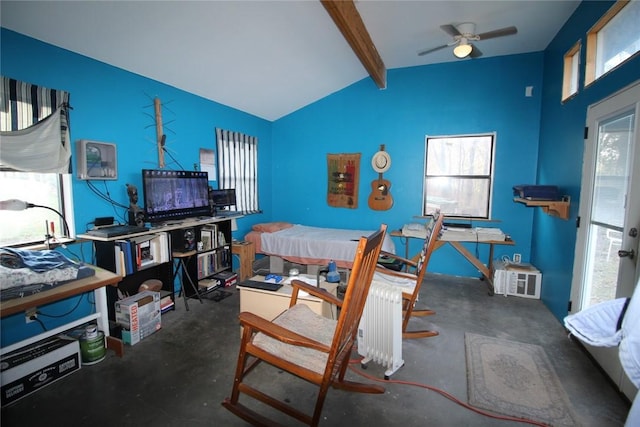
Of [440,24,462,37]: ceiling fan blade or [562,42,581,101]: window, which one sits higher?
[440,24,462,37]: ceiling fan blade

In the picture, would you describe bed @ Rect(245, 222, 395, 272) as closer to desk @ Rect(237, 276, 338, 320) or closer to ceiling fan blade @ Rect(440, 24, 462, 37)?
desk @ Rect(237, 276, 338, 320)

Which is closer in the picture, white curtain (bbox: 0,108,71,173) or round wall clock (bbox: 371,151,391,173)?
white curtain (bbox: 0,108,71,173)

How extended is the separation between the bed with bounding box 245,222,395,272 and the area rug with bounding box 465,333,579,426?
1.69m

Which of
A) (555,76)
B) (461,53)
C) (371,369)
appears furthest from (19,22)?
A: (555,76)

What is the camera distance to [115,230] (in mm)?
2504

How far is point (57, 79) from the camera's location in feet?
7.67

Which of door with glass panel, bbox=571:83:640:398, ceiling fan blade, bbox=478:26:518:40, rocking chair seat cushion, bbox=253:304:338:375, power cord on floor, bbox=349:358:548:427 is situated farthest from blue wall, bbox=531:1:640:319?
rocking chair seat cushion, bbox=253:304:338:375

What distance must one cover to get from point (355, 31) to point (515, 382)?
3055mm

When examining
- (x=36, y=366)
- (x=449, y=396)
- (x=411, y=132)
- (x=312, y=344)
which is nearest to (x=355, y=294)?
(x=312, y=344)

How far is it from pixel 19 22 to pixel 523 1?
405 cm

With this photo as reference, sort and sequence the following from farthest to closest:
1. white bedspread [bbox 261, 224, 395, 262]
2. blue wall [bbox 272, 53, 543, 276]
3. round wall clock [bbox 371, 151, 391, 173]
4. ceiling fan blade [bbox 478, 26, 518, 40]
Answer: round wall clock [bbox 371, 151, 391, 173] → blue wall [bbox 272, 53, 543, 276] → white bedspread [bbox 261, 224, 395, 262] → ceiling fan blade [bbox 478, 26, 518, 40]

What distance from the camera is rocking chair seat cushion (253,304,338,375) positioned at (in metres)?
1.48

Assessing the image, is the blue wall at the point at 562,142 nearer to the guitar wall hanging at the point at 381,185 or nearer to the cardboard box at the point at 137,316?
the guitar wall hanging at the point at 381,185

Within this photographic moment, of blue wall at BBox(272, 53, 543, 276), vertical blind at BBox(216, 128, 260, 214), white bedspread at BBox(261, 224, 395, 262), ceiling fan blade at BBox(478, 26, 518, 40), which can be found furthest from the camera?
vertical blind at BBox(216, 128, 260, 214)
